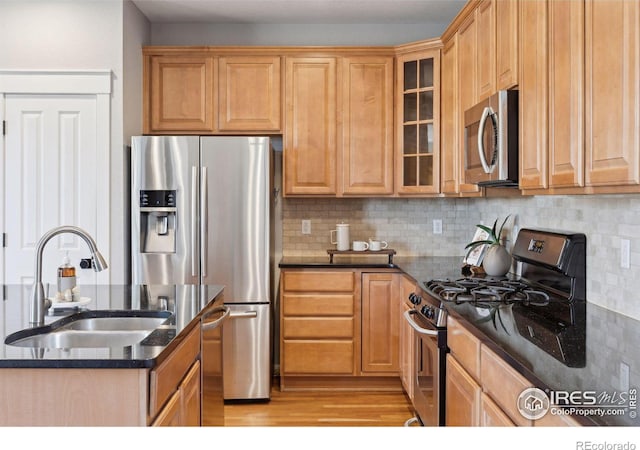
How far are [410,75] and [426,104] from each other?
25 centimetres

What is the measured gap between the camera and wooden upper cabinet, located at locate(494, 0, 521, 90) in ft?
8.09

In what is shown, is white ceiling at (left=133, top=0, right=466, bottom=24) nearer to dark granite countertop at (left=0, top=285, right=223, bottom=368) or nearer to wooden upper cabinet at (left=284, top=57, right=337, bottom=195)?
wooden upper cabinet at (left=284, top=57, right=337, bottom=195)

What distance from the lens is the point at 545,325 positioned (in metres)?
1.94

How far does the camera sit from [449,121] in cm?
378

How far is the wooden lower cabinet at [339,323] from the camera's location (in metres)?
3.92

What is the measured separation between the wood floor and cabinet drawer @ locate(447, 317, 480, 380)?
1122 mm

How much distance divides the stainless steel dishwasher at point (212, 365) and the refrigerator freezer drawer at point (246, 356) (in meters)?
1.11

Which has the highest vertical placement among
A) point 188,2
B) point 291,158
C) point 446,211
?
point 188,2

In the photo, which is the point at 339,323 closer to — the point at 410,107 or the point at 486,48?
the point at 410,107

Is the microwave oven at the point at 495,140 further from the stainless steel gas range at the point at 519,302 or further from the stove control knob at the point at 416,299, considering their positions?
the stove control knob at the point at 416,299

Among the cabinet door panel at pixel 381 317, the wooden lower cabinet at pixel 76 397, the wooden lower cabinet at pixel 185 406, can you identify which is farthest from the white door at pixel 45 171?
the wooden lower cabinet at pixel 76 397
